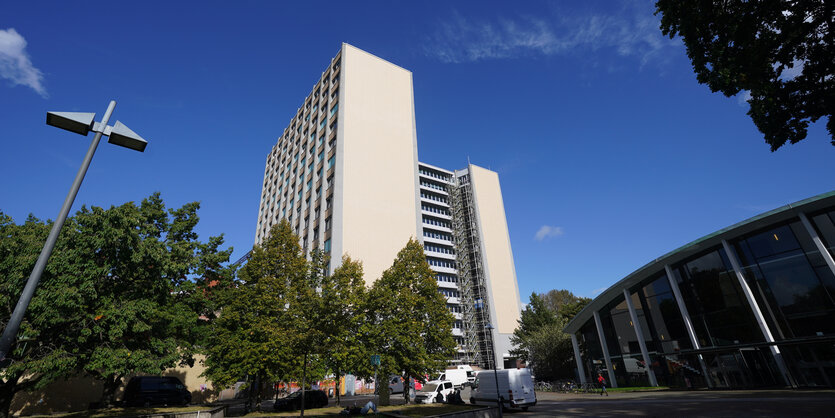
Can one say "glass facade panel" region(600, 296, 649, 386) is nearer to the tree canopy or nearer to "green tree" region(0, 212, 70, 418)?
the tree canopy

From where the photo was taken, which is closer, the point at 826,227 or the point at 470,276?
the point at 826,227

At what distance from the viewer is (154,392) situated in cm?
2638

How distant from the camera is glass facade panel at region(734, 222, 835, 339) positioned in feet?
75.9

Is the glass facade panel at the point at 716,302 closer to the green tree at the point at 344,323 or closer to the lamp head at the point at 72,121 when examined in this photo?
the green tree at the point at 344,323

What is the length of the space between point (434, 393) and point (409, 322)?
8811 millimetres

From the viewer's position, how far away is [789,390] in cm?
2238

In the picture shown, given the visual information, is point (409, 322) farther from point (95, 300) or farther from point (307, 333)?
point (95, 300)

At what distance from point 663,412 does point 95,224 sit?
29929 millimetres

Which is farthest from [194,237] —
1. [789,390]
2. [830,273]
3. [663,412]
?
[830,273]

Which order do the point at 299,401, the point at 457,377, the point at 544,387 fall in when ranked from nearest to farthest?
the point at 299,401 < the point at 544,387 < the point at 457,377

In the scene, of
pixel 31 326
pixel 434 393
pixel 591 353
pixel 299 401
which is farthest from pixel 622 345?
pixel 31 326

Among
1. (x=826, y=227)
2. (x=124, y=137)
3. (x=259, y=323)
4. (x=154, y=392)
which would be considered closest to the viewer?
(x=124, y=137)

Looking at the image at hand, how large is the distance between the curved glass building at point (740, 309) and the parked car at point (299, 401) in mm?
26904

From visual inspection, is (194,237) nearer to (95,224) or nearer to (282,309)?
(95,224)
